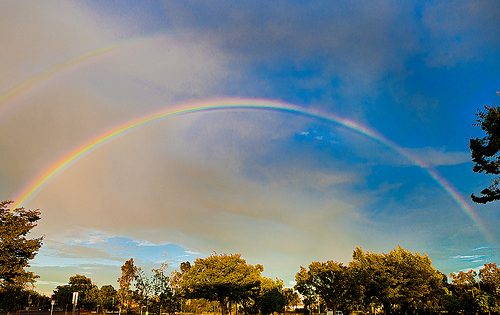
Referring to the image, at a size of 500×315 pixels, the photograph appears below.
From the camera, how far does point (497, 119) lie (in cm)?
2022

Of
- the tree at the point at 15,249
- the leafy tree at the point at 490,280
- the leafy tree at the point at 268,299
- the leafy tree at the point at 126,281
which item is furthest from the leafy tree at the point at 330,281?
the leafy tree at the point at 126,281

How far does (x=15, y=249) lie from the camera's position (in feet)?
→ 132

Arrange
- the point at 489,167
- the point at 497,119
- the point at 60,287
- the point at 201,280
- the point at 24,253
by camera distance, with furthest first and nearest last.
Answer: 1. the point at 60,287
2. the point at 201,280
3. the point at 24,253
4. the point at 489,167
5. the point at 497,119

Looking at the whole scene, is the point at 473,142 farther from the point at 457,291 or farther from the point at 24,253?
the point at 457,291

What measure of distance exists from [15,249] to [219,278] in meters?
25.2

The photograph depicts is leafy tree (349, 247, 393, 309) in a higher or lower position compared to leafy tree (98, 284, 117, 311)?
higher

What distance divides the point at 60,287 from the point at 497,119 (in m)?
142

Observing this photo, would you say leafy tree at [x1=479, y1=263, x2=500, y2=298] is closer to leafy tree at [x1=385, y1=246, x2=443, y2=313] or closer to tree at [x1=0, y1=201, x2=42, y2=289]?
leafy tree at [x1=385, y1=246, x2=443, y2=313]

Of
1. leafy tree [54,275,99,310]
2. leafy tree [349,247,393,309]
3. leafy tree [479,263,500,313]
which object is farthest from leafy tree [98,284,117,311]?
leafy tree [479,263,500,313]

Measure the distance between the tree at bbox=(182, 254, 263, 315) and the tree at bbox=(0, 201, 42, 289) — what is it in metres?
21.2

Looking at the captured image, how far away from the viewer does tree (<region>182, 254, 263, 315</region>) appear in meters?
53.9

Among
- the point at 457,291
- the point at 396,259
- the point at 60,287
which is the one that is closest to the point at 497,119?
the point at 396,259

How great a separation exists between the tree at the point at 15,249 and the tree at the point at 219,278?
21.2m

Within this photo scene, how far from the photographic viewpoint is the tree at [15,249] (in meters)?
39.3
